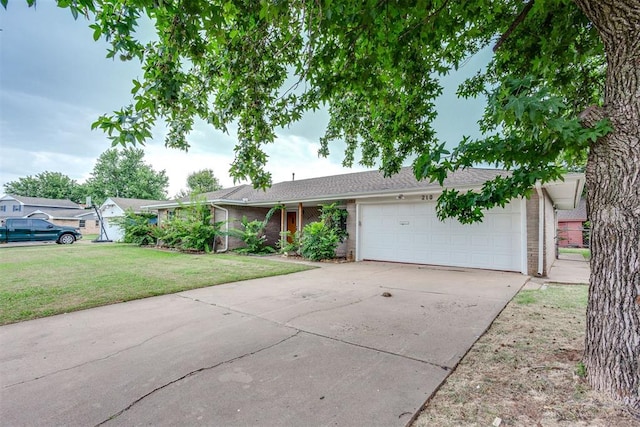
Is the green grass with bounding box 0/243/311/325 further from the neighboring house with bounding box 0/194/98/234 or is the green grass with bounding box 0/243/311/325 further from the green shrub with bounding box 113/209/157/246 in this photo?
the neighboring house with bounding box 0/194/98/234

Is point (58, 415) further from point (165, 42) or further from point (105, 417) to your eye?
point (165, 42)

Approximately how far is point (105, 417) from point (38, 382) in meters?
1.03

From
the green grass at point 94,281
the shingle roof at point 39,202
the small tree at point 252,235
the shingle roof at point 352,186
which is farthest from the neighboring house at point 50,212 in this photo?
the green grass at point 94,281

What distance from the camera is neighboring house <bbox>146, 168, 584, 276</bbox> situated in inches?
300

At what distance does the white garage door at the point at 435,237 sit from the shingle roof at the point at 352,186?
71cm

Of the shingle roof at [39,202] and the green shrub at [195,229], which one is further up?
the shingle roof at [39,202]

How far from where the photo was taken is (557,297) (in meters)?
5.39

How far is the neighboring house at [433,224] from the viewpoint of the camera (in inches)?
300

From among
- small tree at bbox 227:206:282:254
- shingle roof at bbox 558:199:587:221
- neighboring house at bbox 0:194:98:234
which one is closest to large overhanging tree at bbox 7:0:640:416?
small tree at bbox 227:206:282:254

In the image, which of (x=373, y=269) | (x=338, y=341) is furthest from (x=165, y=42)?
(x=373, y=269)

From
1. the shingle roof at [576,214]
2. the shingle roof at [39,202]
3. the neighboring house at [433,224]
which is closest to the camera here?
the neighboring house at [433,224]

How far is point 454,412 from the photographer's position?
6.80ft

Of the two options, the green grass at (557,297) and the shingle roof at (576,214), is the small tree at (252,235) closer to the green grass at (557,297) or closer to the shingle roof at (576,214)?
the green grass at (557,297)

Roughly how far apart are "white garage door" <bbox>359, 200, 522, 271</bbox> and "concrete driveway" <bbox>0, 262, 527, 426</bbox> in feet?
10.4
